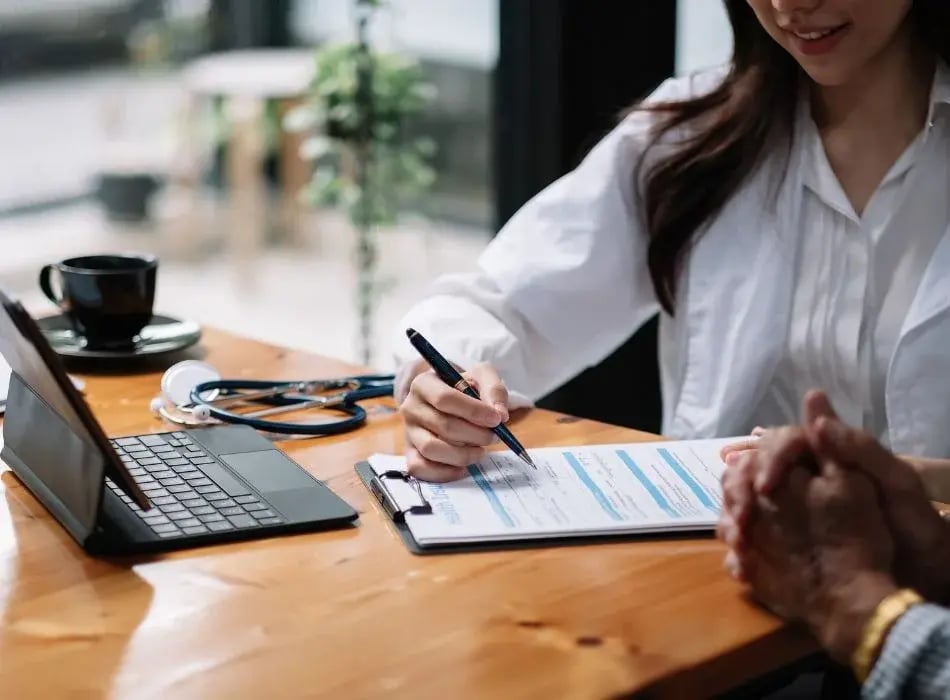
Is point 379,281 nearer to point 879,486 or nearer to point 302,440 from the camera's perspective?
point 302,440

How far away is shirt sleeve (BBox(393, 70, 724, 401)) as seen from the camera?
5.41 ft

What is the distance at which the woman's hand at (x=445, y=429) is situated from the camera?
1.17 meters

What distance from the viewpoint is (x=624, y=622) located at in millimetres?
922

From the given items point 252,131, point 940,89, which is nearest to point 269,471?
point 940,89

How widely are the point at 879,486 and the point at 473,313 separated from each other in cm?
69

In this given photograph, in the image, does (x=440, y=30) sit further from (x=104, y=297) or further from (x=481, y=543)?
(x=481, y=543)

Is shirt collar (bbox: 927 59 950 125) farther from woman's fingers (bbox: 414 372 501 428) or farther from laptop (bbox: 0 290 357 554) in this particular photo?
laptop (bbox: 0 290 357 554)

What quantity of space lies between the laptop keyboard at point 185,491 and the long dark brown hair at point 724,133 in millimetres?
699

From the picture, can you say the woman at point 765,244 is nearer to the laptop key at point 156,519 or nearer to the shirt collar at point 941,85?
the shirt collar at point 941,85

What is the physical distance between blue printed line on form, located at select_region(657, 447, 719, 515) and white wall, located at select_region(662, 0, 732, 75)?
1.22 metres

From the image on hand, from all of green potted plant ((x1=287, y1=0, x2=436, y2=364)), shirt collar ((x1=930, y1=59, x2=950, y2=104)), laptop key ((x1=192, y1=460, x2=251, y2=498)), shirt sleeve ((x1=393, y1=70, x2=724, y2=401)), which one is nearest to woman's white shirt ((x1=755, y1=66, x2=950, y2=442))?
shirt collar ((x1=930, y1=59, x2=950, y2=104))

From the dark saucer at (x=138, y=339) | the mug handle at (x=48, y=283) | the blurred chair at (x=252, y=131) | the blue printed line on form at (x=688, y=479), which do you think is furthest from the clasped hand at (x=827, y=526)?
the blurred chair at (x=252, y=131)

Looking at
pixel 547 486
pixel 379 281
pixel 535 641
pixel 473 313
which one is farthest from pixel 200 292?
pixel 535 641

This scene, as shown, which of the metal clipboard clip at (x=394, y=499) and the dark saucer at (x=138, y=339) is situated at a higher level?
the metal clipboard clip at (x=394, y=499)
